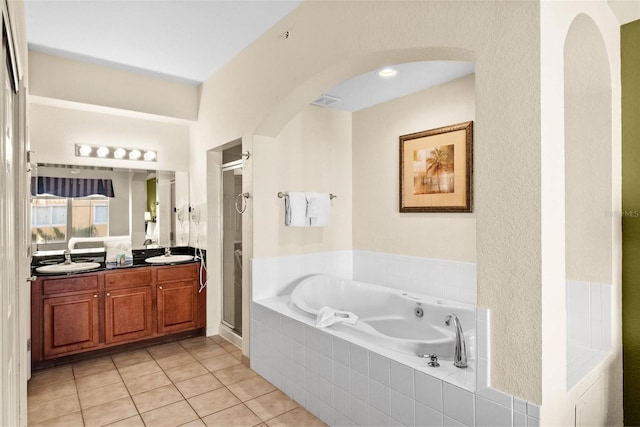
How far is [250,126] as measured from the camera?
3189mm

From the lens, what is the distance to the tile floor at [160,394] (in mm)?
2453

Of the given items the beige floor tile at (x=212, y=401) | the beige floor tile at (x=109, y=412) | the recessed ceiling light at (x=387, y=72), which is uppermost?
the recessed ceiling light at (x=387, y=72)

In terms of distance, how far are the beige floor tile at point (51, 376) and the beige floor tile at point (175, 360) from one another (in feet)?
2.29

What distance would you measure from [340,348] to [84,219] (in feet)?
9.93

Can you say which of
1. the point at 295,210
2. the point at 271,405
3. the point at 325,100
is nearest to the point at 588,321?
the point at 271,405

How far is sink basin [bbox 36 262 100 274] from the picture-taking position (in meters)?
3.24

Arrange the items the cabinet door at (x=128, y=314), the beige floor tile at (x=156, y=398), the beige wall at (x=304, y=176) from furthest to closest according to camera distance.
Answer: the cabinet door at (x=128, y=314)
the beige wall at (x=304, y=176)
the beige floor tile at (x=156, y=398)

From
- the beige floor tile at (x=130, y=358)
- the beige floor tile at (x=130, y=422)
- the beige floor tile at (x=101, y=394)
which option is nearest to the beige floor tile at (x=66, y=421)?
the beige floor tile at (x=101, y=394)

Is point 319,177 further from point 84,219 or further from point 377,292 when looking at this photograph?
point 84,219

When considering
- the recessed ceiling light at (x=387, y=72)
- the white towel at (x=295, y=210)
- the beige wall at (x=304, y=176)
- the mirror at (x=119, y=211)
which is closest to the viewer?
the recessed ceiling light at (x=387, y=72)

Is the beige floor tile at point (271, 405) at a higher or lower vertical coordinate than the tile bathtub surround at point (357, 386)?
lower

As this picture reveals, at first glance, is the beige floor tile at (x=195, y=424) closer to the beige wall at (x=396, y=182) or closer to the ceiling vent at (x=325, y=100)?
the beige wall at (x=396, y=182)

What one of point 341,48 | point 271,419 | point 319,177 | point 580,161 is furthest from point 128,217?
point 580,161

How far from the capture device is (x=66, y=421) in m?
2.44
